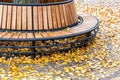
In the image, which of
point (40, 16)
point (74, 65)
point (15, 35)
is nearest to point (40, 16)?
point (40, 16)

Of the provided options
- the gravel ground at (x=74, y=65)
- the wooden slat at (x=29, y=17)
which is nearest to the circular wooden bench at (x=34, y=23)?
the wooden slat at (x=29, y=17)

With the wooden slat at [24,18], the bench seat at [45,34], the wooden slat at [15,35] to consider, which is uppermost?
the wooden slat at [24,18]

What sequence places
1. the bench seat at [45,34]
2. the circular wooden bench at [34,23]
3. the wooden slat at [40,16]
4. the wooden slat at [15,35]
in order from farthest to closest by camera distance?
the wooden slat at [40,16] → the circular wooden bench at [34,23] → the wooden slat at [15,35] → the bench seat at [45,34]

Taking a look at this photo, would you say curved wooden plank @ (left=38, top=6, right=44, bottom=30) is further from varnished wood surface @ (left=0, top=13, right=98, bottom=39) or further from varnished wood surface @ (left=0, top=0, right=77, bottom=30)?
varnished wood surface @ (left=0, top=13, right=98, bottom=39)

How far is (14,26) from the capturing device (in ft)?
18.3

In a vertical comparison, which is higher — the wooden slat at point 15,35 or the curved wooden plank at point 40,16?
the curved wooden plank at point 40,16

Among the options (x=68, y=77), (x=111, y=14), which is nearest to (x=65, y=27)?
(x=68, y=77)

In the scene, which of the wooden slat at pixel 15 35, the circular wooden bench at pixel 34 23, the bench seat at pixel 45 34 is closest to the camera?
the bench seat at pixel 45 34

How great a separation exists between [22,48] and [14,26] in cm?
50

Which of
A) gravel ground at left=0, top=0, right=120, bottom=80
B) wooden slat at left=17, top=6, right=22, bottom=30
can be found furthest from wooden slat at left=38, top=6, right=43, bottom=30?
gravel ground at left=0, top=0, right=120, bottom=80

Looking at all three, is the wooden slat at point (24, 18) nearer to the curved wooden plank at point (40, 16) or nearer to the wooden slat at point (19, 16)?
the wooden slat at point (19, 16)

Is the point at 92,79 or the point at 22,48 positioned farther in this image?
the point at 22,48

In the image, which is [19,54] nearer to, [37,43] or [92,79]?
[37,43]

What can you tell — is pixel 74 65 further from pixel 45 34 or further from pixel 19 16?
pixel 19 16
